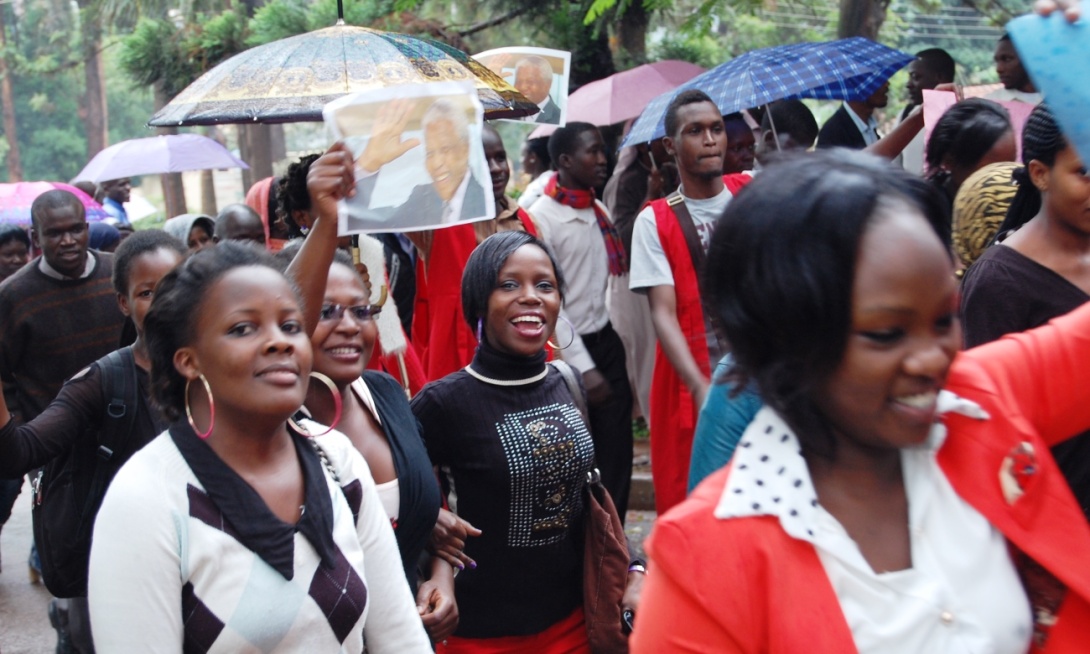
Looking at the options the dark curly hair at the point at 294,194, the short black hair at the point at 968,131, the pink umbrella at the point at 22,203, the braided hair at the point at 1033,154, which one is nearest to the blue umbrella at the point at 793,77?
the short black hair at the point at 968,131

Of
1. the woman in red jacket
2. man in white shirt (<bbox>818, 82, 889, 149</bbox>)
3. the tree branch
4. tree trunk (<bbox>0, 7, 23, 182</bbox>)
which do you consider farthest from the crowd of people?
tree trunk (<bbox>0, 7, 23, 182</bbox>)

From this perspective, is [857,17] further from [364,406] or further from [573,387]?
[364,406]

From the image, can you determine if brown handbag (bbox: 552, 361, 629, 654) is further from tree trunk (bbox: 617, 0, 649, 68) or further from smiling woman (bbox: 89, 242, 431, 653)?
tree trunk (bbox: 617, 0, 649, 68)

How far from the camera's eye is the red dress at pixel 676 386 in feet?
17.9

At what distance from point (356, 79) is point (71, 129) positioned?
43.9 meters

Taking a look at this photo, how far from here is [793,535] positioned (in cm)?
168

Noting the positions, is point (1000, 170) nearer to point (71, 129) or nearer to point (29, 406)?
point (29, 406)

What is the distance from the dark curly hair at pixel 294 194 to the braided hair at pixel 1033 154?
262 centimetres

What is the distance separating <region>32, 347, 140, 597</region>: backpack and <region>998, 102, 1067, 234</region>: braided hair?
2.70m

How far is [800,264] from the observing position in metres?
1.69

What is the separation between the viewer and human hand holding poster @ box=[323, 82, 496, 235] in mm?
3168

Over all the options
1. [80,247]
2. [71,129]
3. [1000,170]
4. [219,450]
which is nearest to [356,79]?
[219,450]

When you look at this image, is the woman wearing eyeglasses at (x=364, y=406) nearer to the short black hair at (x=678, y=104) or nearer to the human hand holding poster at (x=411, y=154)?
the human hand holding poster at (x=411, y=154)

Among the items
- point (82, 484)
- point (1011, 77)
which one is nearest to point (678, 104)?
point (1011, 77)
